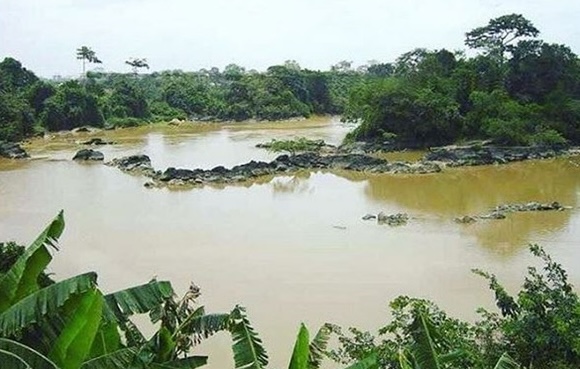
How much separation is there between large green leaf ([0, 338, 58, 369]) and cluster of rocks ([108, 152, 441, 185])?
60.9 ft

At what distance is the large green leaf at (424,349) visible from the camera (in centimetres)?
401

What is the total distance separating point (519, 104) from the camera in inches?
1158

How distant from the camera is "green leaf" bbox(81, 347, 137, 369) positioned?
12.0ft

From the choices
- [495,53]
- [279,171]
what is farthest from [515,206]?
[495,53]

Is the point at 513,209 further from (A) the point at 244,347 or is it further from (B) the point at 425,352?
(A) the point at 244,347

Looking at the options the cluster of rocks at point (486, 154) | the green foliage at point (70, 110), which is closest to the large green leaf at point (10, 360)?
the cluster of rocks at point (486, 154)

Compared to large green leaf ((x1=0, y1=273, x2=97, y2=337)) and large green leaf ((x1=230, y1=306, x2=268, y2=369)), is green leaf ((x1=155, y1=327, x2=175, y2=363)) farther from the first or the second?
large green leaf ((x1=0, y1=273, x2=97, y2=337))

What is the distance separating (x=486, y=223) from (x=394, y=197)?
417 centimetres

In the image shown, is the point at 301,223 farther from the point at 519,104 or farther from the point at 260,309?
the point at 519,104

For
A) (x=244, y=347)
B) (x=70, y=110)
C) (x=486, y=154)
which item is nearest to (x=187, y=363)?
(x=244, y=347)

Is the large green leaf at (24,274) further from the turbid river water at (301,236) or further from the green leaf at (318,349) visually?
the turbid river water at (301,236)

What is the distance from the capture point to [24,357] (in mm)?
3457

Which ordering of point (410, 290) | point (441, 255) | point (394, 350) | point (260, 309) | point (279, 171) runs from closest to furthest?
→ point (394, 350), point (260, 309), point (410, 290), point (441, 255), point (279, 171)

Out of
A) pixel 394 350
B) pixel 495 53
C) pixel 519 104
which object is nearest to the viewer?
pixel 394 350
